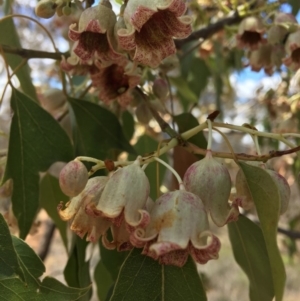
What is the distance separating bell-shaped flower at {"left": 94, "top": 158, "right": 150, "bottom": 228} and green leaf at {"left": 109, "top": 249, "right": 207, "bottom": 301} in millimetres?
94

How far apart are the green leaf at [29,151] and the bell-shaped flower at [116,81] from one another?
0.13 metres

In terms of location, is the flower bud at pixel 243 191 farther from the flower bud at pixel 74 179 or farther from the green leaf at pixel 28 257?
the green leaf at pixel 28 257

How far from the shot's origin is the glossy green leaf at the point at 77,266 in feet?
3.27

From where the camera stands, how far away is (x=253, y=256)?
35.8 inches

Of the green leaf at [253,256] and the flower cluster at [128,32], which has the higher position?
the flower cluster at [128,32]

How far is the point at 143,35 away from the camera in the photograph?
0.79 m

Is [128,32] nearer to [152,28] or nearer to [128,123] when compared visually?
[152,28]

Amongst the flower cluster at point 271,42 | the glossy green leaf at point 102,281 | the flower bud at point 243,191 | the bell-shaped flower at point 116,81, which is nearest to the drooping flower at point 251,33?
the flower cluster at point 271,42

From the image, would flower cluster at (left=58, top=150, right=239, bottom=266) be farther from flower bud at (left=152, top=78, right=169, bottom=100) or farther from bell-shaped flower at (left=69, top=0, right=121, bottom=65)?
flower bud at (left=152, top=78, right=169, bottom=100)

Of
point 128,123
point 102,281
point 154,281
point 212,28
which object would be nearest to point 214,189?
point 154,281

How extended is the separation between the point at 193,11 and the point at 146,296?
1.14 m

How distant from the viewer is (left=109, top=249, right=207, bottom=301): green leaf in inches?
29.4

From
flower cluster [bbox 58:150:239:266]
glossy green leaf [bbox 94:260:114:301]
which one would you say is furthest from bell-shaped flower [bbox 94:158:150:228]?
glossy green leaf [bbox 94:260:114:301]

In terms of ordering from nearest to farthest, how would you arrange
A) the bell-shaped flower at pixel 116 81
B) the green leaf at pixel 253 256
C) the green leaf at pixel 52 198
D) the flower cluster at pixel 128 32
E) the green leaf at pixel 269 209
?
1. the green leaf at pixel 269 209
2. the flower cluster at pixel 128 32
3. the green leaf at pixel 253 256
4. the bell-shaped flower at pixel 116 81
5. the green leaf at pixel 52 198
